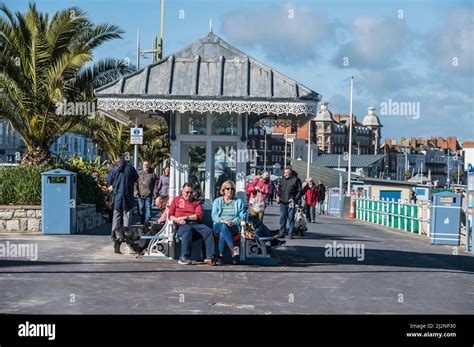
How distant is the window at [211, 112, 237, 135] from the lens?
1527 centimetres

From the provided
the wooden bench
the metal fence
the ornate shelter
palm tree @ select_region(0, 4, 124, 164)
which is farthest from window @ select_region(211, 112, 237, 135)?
the metal fence

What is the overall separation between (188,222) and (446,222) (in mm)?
11283

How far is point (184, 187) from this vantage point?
14.4 metres

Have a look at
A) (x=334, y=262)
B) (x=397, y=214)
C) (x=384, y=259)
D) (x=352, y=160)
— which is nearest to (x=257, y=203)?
(x=384, y=259)

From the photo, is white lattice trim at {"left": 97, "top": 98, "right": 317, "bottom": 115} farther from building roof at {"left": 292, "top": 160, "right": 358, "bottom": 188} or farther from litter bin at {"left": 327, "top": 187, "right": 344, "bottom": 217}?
building roof at {"left": 292, "top": 160, "right": 358, "bottom": 188}

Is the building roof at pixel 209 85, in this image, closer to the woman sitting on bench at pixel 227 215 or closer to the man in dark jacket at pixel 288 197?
the woman sitting on bench at pixel 227 215

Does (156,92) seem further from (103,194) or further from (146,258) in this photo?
(103,194)

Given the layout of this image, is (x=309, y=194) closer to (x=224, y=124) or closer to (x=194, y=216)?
(x=224, y=124)

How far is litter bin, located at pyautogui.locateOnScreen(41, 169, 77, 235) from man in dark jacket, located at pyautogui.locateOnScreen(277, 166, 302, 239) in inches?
→ 203

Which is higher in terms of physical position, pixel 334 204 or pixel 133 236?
pixel 133 236

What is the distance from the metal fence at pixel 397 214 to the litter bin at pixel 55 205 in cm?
1262

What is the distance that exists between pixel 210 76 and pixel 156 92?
3.10 ft

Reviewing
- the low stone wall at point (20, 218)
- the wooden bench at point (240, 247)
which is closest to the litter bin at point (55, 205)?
the low stone wall at point (20, 218)

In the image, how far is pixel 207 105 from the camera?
554 inches
